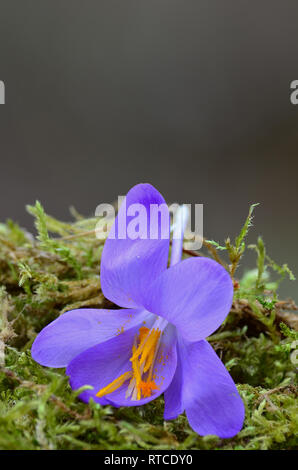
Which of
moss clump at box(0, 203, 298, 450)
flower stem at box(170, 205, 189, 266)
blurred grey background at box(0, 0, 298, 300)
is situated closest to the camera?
moss clump at box(0, 203, 298, 450)

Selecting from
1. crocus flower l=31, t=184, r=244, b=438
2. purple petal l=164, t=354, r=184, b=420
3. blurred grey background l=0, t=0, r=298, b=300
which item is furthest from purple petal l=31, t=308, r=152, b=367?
blurred grey background l=0, t=0, r=298, b=300

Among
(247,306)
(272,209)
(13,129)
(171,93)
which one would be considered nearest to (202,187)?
(272,209)

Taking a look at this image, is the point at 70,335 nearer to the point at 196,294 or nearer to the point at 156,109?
the point at 196,294

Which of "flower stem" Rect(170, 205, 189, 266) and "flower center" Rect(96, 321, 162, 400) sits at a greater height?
"flower stem" Rect(170, 205, 189, 266)

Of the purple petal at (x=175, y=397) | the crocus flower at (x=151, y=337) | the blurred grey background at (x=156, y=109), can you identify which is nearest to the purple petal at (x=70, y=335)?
the crocus flower at (x=151, y=337)

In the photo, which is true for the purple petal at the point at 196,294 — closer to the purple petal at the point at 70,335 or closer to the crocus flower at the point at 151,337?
the crocus flower at the point at 151,337

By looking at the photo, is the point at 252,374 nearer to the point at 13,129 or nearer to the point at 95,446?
the point at 95,446

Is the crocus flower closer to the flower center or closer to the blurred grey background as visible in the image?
the flower center
